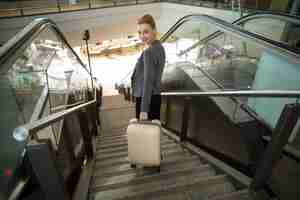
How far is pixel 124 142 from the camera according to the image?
12.6 ft

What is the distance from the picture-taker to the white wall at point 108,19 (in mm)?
7758

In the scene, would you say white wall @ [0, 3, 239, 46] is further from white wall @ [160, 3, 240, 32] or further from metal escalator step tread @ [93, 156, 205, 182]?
metal escalator step tread @ [93, 156, 205, 182]

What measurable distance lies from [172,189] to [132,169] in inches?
25.8

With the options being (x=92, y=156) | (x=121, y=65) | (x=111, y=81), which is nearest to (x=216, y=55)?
(x=92, y=156)

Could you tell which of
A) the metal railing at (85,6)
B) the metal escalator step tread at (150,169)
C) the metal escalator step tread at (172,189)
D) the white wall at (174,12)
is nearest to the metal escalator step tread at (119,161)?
the metal escalator step tread at (150,169)

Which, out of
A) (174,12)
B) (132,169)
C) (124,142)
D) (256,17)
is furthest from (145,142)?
(174,12)

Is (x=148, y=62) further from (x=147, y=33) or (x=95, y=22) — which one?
(x=95, y=22)

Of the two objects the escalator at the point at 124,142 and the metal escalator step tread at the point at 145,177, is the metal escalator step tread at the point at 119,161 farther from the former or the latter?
the metal escalator step tread at the point at 145,177

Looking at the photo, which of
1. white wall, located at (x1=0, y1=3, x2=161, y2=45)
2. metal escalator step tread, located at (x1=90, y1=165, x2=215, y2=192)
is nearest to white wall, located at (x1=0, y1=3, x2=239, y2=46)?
white wall, located at (x1=0, y1=3, x2=161, y2=45)

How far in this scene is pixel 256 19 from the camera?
4.80m

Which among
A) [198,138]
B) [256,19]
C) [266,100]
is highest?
[256,19]

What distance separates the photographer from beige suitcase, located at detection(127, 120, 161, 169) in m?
2.31

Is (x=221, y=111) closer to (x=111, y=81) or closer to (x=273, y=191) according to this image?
(x=273, y=191)

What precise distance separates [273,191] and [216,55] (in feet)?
12.0
